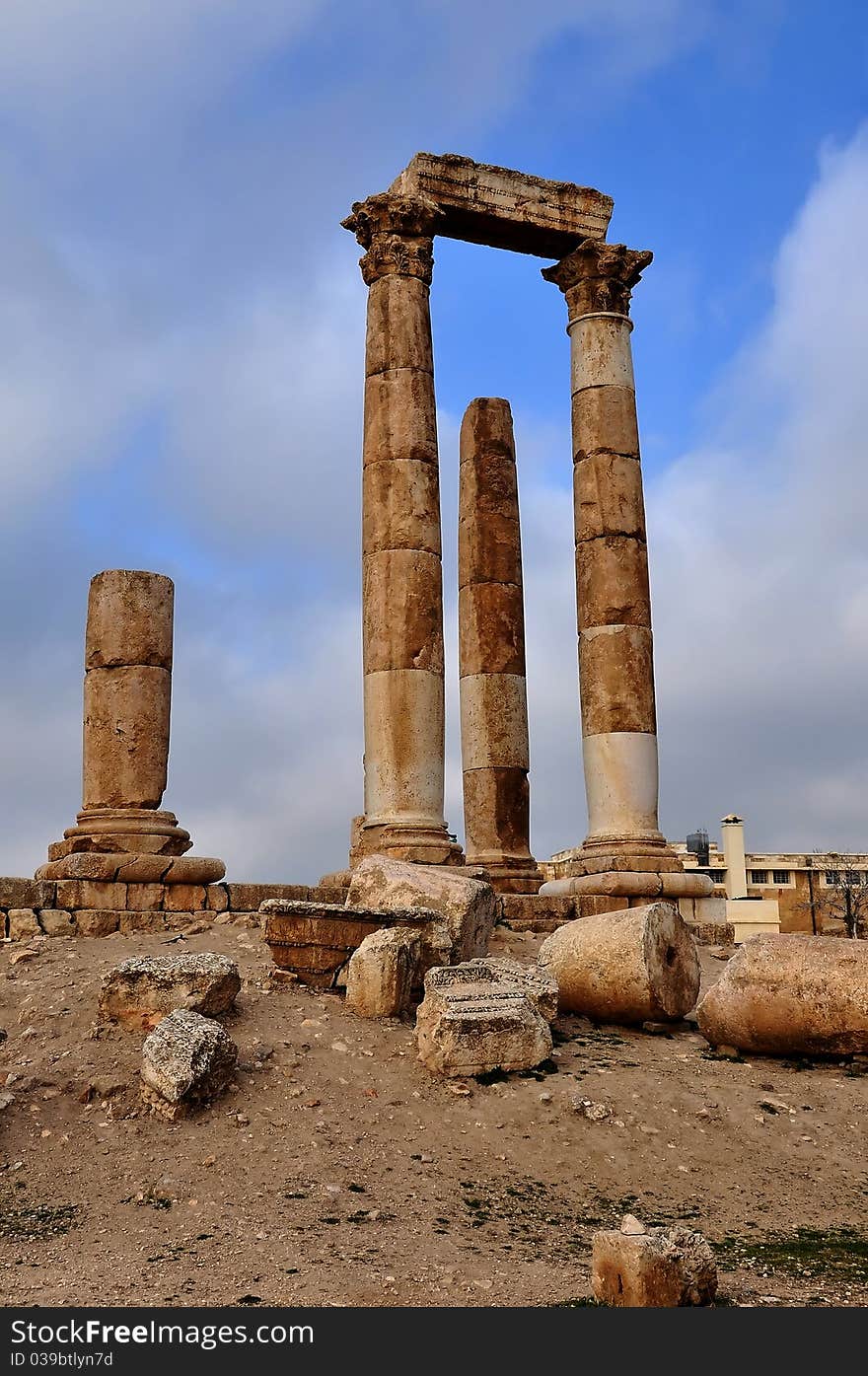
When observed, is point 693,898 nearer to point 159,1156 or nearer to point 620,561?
point 620,561

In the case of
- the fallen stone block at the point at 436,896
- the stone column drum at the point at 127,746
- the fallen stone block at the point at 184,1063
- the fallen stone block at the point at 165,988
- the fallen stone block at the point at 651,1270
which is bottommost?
the fallen stone block at the point at 651,1270

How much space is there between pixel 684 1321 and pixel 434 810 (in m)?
10.7

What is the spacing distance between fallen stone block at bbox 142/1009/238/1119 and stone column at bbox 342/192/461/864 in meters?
6.06

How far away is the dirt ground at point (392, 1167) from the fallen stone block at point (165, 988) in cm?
22

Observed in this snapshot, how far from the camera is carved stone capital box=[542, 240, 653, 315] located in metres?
18.7

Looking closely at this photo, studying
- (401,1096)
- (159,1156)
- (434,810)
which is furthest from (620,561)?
(159,1156)

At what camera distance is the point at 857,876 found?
152 feet

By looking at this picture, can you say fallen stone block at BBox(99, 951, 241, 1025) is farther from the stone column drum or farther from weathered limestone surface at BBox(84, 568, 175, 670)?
weathered limestone surface at BBox(84, 568, 175, 670)

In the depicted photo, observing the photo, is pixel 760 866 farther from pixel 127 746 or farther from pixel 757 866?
pixel 127 746

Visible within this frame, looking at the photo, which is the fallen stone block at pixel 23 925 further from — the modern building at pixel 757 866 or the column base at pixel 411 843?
the modern building at pixel 757 866

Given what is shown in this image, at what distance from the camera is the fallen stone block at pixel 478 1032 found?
980 cm

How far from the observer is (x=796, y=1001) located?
10766 millimetres

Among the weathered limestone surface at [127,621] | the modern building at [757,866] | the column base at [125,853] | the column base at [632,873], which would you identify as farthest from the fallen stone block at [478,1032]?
the modern building at [757,866]

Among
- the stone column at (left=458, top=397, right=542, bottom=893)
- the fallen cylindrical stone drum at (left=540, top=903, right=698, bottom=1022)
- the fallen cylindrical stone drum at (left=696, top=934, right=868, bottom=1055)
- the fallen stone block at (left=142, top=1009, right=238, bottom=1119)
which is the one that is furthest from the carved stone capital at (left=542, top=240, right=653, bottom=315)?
the fallen stone block at (left=142, top=1009, right=238, bottom=1119)
